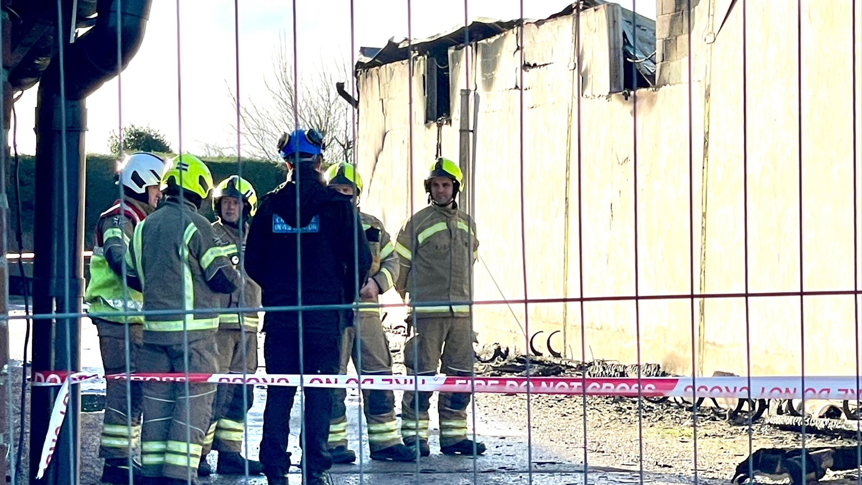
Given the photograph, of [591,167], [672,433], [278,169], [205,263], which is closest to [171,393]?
[205,263]

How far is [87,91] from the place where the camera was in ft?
15.0

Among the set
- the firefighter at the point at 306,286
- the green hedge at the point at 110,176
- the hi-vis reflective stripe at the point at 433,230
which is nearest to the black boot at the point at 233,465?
the firefighter at the point at 306,286

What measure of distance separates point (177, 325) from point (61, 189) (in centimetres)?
125

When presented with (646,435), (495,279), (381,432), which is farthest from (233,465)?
(495,279)

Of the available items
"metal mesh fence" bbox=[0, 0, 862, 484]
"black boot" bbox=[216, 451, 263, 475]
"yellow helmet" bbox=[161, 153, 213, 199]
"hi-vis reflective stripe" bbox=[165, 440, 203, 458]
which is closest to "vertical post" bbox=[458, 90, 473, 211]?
"metal mesh fence" bbox=[0, 0, 862, 484]

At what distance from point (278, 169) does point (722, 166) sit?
18406 mm

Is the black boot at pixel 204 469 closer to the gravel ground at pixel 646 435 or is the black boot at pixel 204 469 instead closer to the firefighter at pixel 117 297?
the firefighter at pixel 117 297

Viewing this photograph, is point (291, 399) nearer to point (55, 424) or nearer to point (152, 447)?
point (152, 447)

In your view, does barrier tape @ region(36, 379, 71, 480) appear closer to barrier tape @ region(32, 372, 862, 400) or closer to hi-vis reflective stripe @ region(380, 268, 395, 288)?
barrier tape @ region(32, 372, 862, 400)

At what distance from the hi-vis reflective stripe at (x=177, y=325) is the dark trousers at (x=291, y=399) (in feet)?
0.96

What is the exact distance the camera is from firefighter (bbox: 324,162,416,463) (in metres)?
6.90

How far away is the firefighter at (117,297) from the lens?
6062 mm

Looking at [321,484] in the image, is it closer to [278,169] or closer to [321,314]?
[321,314]

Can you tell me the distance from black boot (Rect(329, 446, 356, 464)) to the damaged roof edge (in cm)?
313
